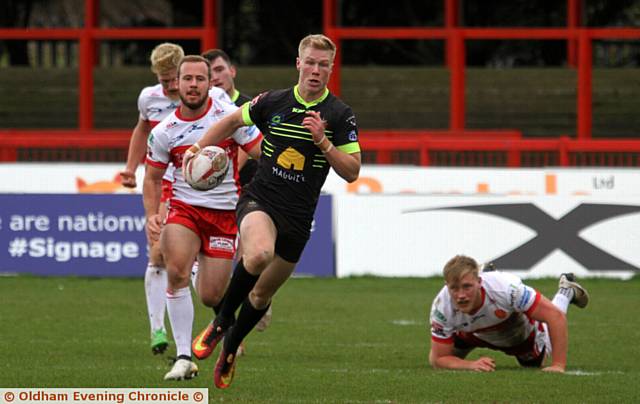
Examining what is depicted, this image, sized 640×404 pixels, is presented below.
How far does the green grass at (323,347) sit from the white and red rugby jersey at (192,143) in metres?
1.18

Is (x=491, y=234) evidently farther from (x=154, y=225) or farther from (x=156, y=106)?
(x=154, y=225)

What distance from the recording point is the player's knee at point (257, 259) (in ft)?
27.7

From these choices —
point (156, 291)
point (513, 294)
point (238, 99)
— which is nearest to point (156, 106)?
point (238, 99)

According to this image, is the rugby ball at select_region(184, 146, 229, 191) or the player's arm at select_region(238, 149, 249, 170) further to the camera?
the player's arm at select_region(238, 149, 249, 170)

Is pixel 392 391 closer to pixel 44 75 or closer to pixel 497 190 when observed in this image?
pixel 497 190

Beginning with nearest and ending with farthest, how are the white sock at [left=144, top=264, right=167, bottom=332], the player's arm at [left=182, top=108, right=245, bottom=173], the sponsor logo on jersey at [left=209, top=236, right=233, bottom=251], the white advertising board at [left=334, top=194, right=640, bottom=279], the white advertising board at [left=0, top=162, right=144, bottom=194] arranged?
the player's arm at [left=182, top=108, right=245, bottom=173] < the sponsor logo on jersey at [left=209, top=236, right=233, bottom=251] < the white sock at [left=144, top=264, right=167, bottom=332] < the white advertising board at [left=334, top=194, right=640, bottom=279] < the white advertising board at [left=0, top=162, right=144, bottom=194]

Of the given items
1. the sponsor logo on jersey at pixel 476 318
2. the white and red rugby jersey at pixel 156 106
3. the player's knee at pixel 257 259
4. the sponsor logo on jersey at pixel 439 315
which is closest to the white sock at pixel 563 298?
the sponsor logo on jersey at pixel 476 318

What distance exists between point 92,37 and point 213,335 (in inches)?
654

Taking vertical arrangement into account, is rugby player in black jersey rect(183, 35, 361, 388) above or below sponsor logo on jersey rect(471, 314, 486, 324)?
above

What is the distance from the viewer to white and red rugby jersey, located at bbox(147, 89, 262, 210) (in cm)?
958

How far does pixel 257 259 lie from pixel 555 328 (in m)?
2.32

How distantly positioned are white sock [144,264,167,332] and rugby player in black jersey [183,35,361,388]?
1530 mm

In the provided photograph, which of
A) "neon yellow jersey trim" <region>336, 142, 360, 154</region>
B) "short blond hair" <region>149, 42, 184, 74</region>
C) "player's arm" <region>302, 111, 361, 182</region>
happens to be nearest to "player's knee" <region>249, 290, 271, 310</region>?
"player's arm" <region>302, 111, 361, 182</region>

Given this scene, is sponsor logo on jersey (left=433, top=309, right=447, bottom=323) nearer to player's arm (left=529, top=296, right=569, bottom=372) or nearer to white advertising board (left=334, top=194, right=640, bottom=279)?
player's arm (left=529, top=296, right=569, bottom=372)
